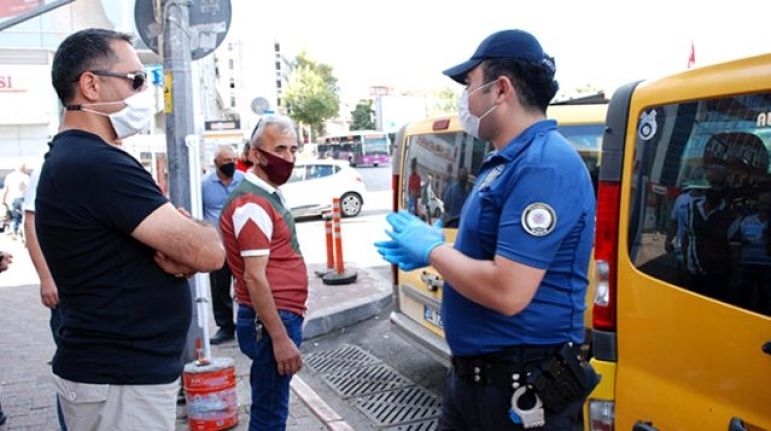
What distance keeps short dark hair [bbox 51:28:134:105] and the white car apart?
15282 mm

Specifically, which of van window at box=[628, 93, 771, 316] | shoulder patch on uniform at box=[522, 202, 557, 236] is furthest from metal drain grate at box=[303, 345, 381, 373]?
shoulder patch on uniform at box=[522, 202, 557, 236]

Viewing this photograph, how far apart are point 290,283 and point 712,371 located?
1823 millimetres

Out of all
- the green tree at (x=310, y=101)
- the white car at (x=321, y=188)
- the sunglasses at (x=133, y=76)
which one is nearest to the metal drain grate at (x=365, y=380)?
the sunglasses at (x=133, y=76)

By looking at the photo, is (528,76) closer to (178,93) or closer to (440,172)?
(440,172)

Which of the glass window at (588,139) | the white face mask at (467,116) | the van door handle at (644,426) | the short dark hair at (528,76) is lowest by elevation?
the van door handle at (644,426)

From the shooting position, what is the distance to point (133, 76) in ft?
7.29

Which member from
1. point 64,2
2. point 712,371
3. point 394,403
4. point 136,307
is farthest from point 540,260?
point 64,2

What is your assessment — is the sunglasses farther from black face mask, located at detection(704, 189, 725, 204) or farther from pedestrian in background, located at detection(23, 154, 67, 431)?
black face mask, located at detection(704, 189, 725, 204)

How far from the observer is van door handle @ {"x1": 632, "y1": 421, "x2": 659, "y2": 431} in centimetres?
243

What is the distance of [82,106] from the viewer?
215 centimetres

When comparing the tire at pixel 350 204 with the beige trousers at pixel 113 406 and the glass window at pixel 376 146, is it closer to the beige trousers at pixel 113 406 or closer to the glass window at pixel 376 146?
the beige trousers at pixel 113 406

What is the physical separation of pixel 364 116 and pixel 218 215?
9539 cm

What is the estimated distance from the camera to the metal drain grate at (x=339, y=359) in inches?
229

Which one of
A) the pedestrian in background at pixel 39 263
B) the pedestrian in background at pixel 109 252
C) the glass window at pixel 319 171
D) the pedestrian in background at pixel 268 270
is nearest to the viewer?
the pedestrian in background at pixel 109 252
